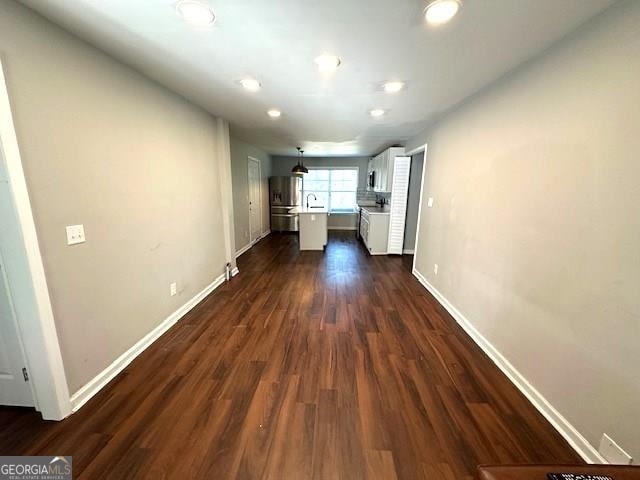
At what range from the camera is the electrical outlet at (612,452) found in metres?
1.17

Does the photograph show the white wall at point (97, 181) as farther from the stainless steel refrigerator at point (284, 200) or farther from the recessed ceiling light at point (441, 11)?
the stainless steel refrigerator at point (284, 200)

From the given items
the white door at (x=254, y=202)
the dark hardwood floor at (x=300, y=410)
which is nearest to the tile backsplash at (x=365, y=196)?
the white door at (x=254, y=202)

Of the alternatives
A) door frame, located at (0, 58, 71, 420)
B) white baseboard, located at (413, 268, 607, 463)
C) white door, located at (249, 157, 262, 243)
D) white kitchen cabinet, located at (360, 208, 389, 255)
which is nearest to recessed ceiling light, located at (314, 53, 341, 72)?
door frame, located at (0, 58, 71, 420)

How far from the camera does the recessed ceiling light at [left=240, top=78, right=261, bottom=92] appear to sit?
2.21 meters

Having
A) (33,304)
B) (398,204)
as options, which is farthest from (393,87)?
(33,304)

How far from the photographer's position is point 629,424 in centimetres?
116

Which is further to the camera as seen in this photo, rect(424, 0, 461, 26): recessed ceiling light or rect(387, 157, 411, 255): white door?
rect(387, 157, 411, 255): white door

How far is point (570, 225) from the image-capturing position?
1484 mm

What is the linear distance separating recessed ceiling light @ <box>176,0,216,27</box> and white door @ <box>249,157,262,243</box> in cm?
482

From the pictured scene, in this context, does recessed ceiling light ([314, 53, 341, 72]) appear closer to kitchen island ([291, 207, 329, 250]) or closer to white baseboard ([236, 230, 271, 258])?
kitchen island ([291, 207, 329, 250])

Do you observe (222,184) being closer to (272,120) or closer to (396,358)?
(272,120)

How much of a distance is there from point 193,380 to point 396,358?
165cm

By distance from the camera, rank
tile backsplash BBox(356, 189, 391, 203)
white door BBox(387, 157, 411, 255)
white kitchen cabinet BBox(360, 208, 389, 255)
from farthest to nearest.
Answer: tile backsplash BBox(356, 189, 391, 203)
white kitchen cabinet BBox(360, 208, 389, 255)
white door BBox(387, 157, 411, 255)

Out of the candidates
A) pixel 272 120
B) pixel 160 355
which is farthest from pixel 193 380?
pixel 272 120
